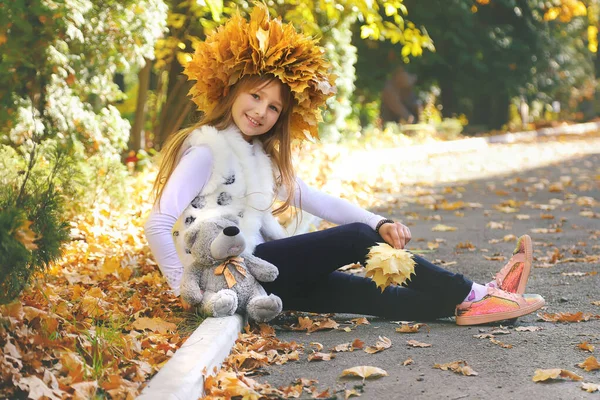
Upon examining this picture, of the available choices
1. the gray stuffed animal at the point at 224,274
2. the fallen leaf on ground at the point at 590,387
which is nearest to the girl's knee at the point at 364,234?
the gray stuffed animal at the point at 224,274

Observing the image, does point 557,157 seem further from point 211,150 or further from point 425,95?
point 211,150

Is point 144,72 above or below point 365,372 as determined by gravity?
above

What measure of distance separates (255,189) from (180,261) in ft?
1.83

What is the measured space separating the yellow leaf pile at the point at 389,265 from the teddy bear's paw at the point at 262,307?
1.58 feet

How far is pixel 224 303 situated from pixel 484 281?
2231mm

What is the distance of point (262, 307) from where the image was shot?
4.18 meters

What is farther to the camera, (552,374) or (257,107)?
(257,107)

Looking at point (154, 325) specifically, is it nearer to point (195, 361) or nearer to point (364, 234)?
point (195, 361)

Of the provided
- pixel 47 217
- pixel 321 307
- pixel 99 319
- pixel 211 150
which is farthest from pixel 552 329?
pixel 47 217

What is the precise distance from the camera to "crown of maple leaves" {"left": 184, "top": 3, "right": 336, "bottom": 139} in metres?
4.46

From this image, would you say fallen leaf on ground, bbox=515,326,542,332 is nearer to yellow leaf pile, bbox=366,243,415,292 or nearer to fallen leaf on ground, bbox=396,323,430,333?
fallen leaf on ground, bbox=396,323,430,333

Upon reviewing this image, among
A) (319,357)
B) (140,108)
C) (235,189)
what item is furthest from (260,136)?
(140,108)

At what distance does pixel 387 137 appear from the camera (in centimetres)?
1750

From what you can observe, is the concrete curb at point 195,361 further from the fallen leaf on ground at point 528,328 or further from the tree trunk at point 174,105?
the tree trunk at point 174,105
